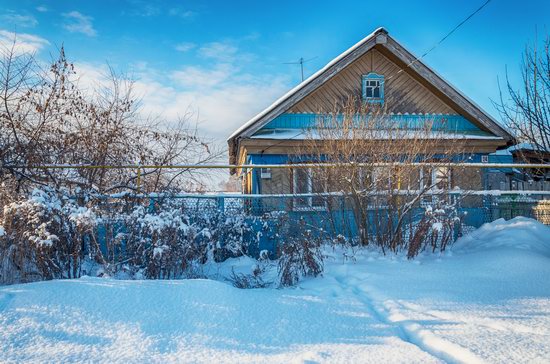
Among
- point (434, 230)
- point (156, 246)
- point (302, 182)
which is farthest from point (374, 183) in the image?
point (156, 246)

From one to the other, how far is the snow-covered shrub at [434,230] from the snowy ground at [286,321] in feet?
5.41

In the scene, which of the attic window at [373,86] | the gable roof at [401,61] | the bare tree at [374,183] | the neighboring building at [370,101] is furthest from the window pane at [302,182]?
the attic window at [373,86]

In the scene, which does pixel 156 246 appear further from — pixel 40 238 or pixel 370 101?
pixel 370 101

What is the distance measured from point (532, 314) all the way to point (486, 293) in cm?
71

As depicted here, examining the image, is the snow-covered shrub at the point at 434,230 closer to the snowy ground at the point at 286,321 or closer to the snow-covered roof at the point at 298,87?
the snowy ground at the point at 286,321

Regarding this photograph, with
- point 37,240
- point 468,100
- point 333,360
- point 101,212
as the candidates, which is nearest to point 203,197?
point 101,212

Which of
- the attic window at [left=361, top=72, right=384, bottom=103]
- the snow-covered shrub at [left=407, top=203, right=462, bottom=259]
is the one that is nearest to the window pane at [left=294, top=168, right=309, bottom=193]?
the snow-covered shrub at [left=407, top=203, right=462, bottom=259]

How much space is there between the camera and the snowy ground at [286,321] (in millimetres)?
2799

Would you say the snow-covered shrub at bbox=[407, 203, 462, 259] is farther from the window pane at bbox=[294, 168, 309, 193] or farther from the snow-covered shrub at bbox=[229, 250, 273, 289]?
the snow-covered shrub at bbox=[229, 250, 273, 289]

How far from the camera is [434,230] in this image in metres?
6.95

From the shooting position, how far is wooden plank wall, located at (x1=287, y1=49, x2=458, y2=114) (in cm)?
1213

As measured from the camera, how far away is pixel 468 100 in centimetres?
1158

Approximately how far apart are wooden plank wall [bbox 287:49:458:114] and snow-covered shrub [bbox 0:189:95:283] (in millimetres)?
8065

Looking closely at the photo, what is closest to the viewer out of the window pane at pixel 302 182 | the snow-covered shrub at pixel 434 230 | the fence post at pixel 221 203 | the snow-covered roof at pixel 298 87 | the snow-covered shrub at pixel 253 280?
the snow-covered shrub at pixel 253 280
